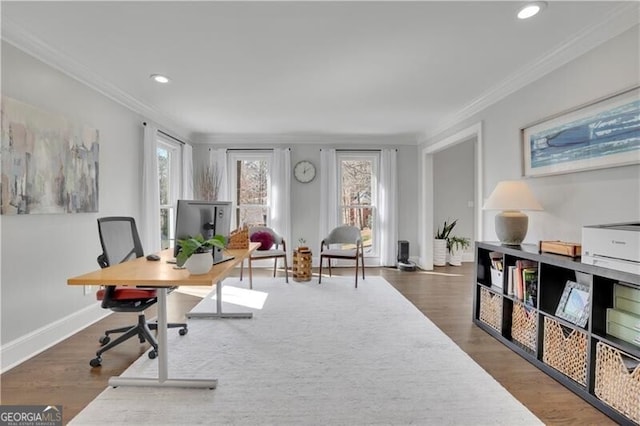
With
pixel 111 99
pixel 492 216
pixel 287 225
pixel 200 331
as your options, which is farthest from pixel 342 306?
pixel 111 99

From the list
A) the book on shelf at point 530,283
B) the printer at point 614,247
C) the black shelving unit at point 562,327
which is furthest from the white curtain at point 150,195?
the printer at point 614,247

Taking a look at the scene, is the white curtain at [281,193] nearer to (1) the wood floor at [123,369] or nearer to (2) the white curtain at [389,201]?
(2) the white curtain at [389,201]

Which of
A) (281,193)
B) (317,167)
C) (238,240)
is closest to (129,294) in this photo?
(238,240)

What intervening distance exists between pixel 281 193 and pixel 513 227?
362 centimetres

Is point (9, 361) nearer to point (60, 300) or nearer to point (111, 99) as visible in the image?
point (60, 300)

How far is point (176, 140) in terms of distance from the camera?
4.68 metres

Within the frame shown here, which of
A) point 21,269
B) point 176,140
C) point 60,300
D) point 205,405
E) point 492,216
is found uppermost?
point 176,140

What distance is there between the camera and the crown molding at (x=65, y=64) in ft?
6.91

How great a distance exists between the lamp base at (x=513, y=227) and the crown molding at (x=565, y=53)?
1.21 metres

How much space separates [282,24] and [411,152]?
403 cm

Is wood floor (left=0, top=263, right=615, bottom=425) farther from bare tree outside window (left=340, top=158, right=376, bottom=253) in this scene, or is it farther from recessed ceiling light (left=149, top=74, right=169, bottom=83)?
bare tree outside window (left=340, top=158, right=376, bottom=253)

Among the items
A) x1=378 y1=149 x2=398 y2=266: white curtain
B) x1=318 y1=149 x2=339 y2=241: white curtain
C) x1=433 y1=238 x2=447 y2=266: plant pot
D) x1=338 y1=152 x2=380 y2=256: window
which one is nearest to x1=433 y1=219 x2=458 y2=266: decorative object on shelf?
x1=433 y1=238 x2=447 y2=266: plant pot

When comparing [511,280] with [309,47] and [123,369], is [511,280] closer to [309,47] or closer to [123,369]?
[309,47]

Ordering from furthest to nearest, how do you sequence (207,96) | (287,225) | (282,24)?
1. (287,225)
2. (207,96)
3. (282,24)
